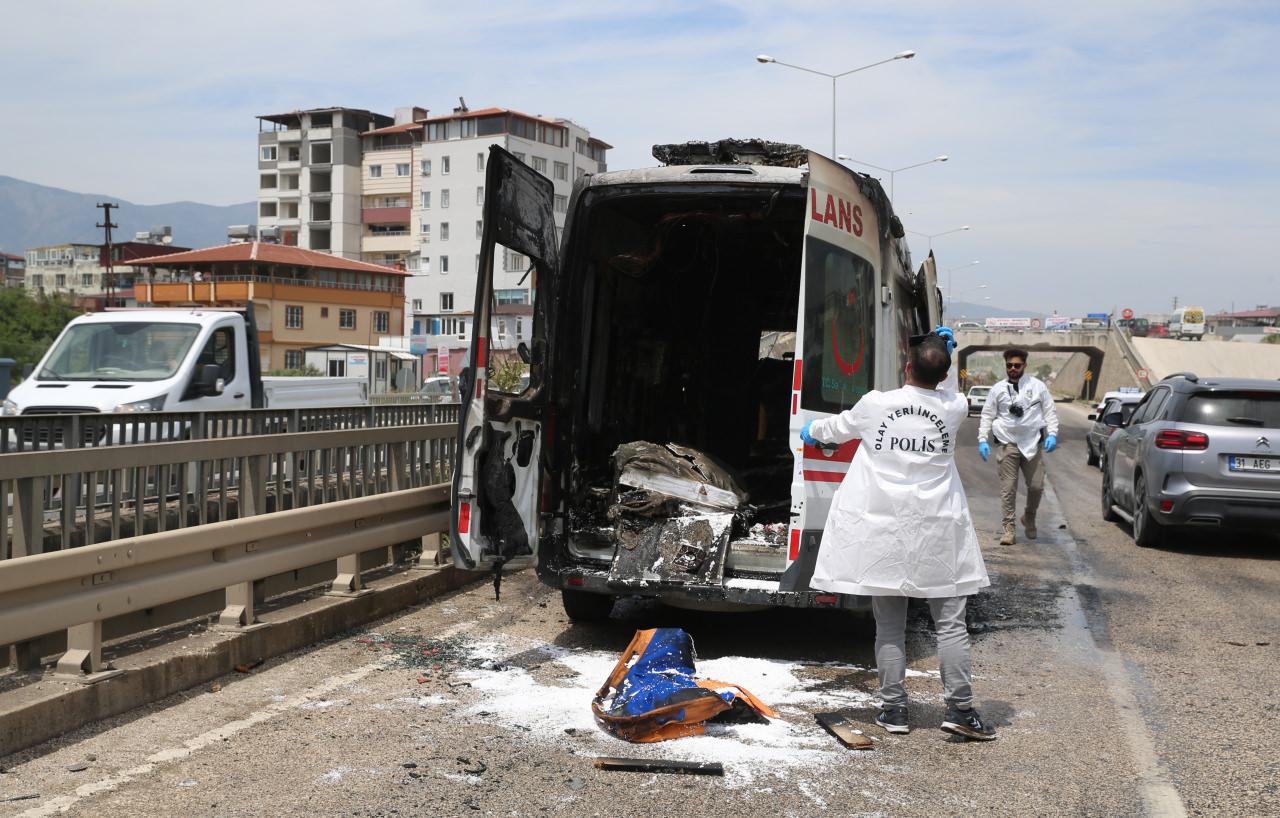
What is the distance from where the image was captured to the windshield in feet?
40.2

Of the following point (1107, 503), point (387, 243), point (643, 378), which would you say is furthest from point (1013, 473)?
point (387, 243)

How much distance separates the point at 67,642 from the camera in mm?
5469

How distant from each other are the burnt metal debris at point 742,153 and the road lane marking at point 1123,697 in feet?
11.3

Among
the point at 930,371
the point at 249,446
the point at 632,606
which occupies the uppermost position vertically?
the point at 930,371

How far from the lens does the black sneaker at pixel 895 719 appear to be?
215 inches

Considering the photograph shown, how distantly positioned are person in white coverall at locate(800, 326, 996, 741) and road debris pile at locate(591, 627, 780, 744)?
0.66m

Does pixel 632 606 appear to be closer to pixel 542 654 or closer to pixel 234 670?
pixel 542 654

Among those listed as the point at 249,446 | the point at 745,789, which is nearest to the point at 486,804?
the point at 745,789

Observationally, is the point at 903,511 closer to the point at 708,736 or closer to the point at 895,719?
the point at 895,719

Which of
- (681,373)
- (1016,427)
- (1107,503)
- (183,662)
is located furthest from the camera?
(1107,503)

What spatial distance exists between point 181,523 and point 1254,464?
9.15 m

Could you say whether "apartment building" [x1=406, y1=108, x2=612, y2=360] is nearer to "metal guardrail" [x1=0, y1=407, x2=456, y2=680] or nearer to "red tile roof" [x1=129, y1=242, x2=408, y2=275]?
"red tile roof" [x1=129, y1=242, x2=408, y2=275]

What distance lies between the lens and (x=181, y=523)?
704 centimetres

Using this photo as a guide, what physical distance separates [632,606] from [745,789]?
4.03 metres
